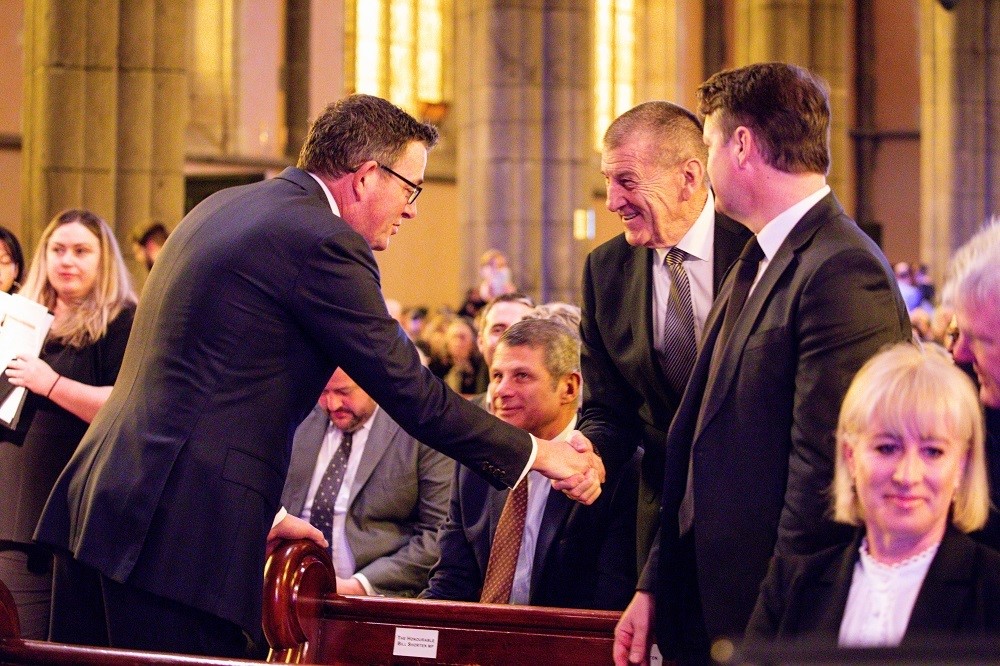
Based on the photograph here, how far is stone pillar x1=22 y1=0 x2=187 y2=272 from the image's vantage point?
9.22 metres

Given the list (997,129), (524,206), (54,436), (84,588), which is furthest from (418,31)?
(84,588)

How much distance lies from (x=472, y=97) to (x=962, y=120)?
27.1 ft

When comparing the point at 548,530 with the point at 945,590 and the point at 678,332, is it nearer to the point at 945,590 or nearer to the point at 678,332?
the point at 678,332

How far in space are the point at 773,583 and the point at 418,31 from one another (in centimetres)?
1833

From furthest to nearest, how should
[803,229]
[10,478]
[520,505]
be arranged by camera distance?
[10,478] → [520,505] → [803,229]

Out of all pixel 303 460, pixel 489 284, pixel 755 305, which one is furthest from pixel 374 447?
pixel 489 284

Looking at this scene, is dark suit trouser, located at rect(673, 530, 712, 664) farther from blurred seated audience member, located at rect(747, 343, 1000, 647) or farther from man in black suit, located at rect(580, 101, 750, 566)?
man in black suit, located at rect(580, 101, 750, 566)

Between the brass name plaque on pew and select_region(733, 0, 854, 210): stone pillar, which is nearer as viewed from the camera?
the brass name plaque on pew

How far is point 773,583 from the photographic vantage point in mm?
2549

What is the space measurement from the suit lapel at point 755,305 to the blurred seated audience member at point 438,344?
676cm

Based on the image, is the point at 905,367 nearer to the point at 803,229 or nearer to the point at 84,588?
the point at 803,229

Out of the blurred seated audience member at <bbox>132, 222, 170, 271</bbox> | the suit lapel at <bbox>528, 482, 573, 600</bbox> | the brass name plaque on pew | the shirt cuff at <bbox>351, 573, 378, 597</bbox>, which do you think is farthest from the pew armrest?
the blurred seated audience member at <bbox>132, 222, 170, 271</bbox>

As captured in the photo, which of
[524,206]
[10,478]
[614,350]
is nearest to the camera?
[614,350]

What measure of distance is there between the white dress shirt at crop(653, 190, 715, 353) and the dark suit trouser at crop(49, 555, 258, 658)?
1259 mm
